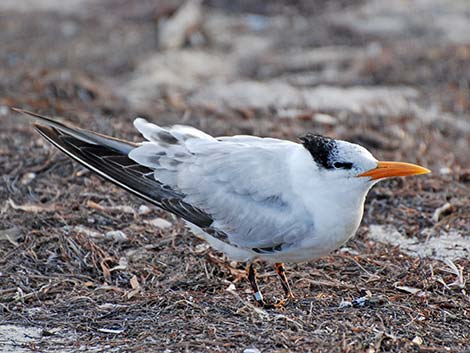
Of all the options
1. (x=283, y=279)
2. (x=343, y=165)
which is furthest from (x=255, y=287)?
(x=343, y=165)

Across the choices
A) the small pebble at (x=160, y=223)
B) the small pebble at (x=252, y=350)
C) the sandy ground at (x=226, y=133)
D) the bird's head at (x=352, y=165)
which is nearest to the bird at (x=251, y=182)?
the bird's head at (x=352, y=165)

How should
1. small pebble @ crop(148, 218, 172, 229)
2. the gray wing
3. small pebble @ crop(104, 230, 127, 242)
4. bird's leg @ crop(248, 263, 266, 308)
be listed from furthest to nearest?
small pebble @ crop(148, 218, 172, 229), small pebble @ crop(104, 230, 127, 242), bird's leg @ crop(248, 263, 266, 308), the gray wing

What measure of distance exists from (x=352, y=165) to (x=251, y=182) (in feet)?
1.86

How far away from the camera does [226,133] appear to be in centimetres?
722

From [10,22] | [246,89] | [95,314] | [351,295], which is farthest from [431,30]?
[95,314]

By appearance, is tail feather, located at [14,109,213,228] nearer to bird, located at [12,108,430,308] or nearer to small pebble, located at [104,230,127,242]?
bird, located at [12,108,430,308]

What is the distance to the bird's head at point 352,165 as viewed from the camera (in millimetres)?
4512

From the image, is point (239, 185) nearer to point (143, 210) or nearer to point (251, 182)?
point (251, 182)

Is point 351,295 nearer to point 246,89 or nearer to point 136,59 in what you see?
point 246,89

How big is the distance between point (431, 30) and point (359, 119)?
3.42 meters

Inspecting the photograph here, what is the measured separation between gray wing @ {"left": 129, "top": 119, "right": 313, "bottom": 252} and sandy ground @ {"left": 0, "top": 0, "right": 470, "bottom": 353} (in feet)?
1.27

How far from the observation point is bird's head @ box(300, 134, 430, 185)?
178 inches

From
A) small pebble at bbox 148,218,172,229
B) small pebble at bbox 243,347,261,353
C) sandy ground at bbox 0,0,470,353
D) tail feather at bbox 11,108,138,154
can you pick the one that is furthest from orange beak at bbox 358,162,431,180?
small pebble at bbox 148,218,172,229

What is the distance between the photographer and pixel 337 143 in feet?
15.0
